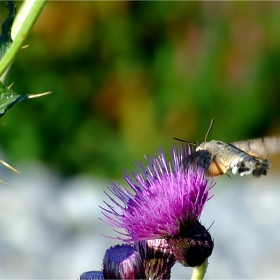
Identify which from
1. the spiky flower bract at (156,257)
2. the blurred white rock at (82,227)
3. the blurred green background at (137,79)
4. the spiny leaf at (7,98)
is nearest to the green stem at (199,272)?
the spiky flower bract at (156,257)

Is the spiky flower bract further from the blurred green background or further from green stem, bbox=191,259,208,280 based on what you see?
the blurred green background

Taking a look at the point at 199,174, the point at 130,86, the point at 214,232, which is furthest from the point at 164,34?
the point at 199,174

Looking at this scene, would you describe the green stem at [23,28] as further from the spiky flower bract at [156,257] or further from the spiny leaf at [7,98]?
the spiky flower bract at [156,257]

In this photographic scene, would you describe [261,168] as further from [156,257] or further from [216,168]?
[156,257]

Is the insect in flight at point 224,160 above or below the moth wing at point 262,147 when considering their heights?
below

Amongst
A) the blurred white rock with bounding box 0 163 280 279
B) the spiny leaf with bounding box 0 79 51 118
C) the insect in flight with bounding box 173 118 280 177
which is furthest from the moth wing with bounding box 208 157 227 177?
the blurred white rock with bounding box 0 163 280 279
